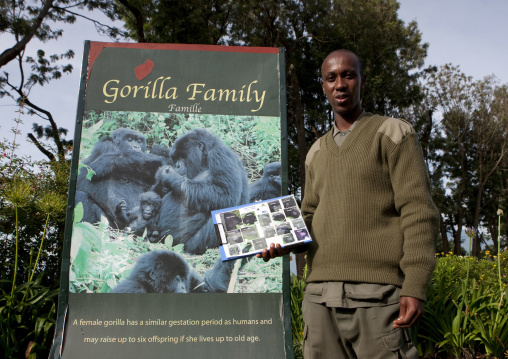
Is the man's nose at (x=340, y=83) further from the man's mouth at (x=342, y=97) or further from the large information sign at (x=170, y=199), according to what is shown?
the large information sign at (x=170, y=199)

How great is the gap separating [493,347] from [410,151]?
2889mm

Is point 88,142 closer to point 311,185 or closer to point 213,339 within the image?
point 213,339

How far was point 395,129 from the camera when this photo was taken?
188cm

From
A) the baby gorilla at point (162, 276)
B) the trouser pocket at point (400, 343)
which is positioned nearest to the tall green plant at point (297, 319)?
the baby gorilla at point (162, 276)

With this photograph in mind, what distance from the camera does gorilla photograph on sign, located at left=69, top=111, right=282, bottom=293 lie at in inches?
144

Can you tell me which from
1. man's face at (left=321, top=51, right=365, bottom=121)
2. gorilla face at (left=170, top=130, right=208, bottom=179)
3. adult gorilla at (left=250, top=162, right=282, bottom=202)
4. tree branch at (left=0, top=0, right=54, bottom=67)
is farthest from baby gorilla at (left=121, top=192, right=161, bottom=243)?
tree branch at (left=0, top=0, right=54, bottom=67)

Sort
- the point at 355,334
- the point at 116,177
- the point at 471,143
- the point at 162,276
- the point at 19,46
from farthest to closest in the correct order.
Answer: the point at 471,143, the point at 19,46, the point at 116,177, the point at 162,276, the point at 355,334

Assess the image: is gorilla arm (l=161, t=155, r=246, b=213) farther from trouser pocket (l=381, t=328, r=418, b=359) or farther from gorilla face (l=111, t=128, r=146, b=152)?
trouser pocket (l=381, t=328, r=418, b=359)

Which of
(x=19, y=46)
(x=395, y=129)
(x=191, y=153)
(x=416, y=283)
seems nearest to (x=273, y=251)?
(x=416, y=283)

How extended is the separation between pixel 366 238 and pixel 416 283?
0.86 ft

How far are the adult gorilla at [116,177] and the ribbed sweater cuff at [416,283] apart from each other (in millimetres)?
A: 2594

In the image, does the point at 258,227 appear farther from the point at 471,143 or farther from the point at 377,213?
the point at 471,143

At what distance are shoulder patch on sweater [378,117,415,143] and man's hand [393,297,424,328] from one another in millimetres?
631

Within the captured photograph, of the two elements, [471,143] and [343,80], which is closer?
[343,80]
